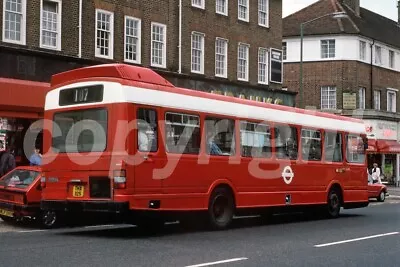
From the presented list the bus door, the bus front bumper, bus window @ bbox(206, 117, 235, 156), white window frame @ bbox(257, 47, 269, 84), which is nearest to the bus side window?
the bus door

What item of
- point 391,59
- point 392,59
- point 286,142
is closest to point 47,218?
point 286,142

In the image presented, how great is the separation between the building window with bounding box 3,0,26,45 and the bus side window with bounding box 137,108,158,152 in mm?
11910

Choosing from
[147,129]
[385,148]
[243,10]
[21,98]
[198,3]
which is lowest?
[147,129]

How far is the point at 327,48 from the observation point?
5100 centimetres

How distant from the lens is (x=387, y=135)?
52531 millimetres

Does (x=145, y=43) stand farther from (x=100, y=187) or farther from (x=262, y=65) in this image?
(x=100, y=187)

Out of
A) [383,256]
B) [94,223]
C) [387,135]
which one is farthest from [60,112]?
[387,135]

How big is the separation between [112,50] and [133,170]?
50.6 feet

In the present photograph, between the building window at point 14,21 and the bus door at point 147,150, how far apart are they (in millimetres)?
11928

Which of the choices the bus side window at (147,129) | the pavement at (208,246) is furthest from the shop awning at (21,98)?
the bus side window at (147,129)

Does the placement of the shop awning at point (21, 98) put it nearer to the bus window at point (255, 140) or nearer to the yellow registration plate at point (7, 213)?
the yellow registration plate at point (7, 213)

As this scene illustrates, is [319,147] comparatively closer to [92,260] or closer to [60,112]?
[60,112]

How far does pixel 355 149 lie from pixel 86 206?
10.2 metres

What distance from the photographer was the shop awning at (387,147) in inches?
1934
